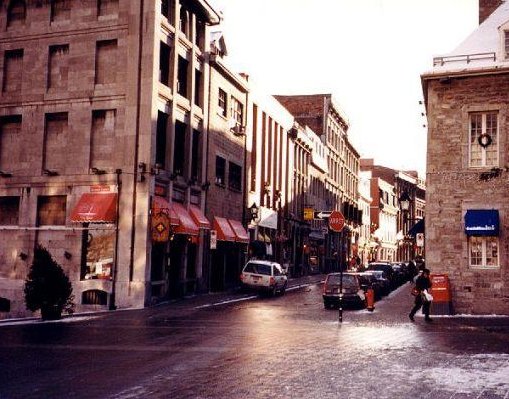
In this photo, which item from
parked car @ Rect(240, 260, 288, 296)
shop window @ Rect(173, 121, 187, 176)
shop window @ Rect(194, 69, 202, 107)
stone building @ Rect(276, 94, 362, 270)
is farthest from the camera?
stone building @ Rect(276, 94, 362, 270)

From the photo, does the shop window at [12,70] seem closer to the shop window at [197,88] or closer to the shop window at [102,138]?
the shop window at [102,138]

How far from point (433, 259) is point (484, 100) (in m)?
6.50

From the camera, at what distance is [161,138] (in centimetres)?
3228

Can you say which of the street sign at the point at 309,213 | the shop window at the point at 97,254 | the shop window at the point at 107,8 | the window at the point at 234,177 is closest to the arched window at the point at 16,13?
the shop window at the point at 107,8

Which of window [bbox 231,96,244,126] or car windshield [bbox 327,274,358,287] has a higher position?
window [bbox 231,96,244,126]

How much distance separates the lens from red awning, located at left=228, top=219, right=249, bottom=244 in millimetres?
40625

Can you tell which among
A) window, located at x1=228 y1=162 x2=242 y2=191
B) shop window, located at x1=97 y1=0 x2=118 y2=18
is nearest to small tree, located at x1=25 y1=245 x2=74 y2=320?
shop window, located at x1=97 y1=0 x2=118 y2=18

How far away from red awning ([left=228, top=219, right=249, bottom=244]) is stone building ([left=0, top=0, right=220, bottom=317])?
6812 mm

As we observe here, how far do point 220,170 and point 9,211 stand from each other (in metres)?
13.1

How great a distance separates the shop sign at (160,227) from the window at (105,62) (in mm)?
6913

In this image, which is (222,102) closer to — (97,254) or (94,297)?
(97,254)

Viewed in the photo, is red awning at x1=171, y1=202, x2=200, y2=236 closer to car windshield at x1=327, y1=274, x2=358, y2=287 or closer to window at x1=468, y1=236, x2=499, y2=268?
car windshield at x1=327, y1=274, x2=358, y2=287

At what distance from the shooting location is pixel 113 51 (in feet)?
102

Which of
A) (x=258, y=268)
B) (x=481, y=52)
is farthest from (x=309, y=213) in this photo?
(x=481, y=52)
